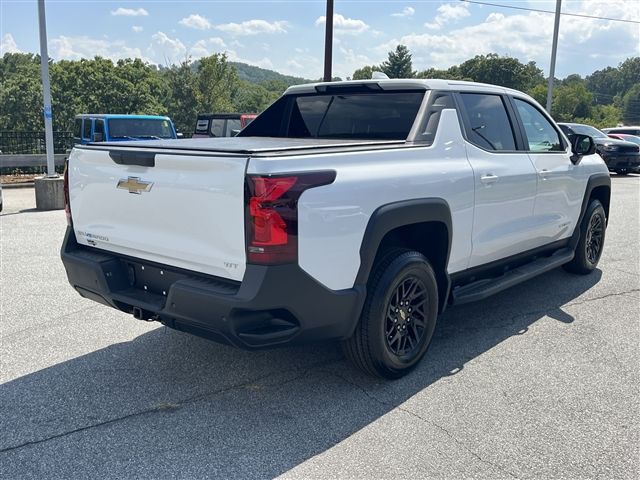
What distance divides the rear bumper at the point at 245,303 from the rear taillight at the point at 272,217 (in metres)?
0.08

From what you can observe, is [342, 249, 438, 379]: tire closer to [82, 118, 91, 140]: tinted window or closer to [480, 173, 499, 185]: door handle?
[480, 173, 499, 185]: door handle

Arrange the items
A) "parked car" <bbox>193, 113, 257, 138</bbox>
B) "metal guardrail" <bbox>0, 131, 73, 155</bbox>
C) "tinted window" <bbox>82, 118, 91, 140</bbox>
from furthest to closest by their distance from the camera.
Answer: "metal guardrail" <bbox>0, 131, 73, 155</bbox>, "parked car" <bbox>193, 113, 257, 138</bbox>, "tinted window" <bbox>82, 118, 91, 140</bbox>

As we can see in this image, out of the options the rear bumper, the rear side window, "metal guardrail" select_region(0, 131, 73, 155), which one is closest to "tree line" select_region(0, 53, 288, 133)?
"metal guardrail" select_region(0, 131, 73, 155)

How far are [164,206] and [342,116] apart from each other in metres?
2.19

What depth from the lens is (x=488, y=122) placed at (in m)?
4.69

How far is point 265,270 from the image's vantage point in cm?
292

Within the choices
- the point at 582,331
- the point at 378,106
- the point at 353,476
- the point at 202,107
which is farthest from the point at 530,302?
the point at 202,107

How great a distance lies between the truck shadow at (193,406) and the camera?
2.88 meters

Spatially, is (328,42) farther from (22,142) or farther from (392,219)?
(392,219)

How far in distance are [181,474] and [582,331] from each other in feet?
11.6

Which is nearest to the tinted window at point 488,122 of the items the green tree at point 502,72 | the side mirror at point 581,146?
the side mirror at point 581,146

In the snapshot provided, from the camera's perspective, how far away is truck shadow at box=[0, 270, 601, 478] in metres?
2.88

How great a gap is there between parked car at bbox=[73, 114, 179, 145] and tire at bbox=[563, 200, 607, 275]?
11.7 m

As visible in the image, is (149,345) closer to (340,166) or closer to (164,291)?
(164,291)
